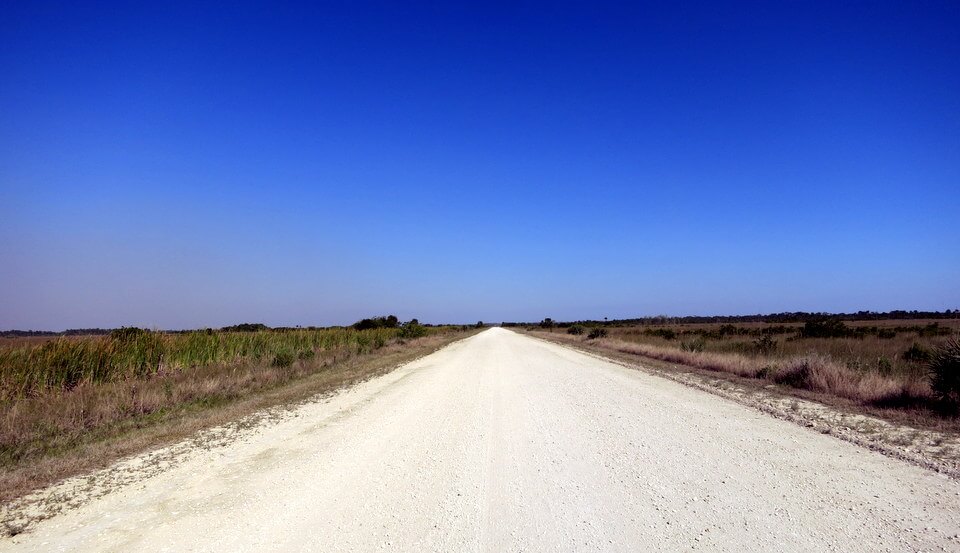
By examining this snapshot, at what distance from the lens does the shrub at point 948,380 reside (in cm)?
926

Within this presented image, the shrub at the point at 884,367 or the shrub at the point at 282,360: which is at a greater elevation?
the shrub at the point at 282,360

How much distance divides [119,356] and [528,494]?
14.2 metres

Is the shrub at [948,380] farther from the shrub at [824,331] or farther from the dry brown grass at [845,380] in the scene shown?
the shrub at [824,331]

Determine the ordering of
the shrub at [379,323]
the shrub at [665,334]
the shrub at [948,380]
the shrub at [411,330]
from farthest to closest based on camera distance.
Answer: the shrub at [379,323], the shrub at [411,330], the shrub at [665,334], the shrub at [948,380]

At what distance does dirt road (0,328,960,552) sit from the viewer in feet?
13.9

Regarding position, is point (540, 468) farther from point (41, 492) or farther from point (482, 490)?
point (41, 492)

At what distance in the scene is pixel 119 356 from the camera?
14281 millimetres

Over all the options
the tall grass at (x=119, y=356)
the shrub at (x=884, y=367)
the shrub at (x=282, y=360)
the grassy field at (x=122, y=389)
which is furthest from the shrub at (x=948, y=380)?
the shrub at (x=282, y=360)

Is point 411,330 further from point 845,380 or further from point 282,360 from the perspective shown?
point 845,380

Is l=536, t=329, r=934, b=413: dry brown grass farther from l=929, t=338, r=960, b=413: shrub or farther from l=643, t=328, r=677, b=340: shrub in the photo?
l=643, t=328, r=677, b=340: shrub

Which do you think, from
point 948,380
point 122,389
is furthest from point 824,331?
point 122,389

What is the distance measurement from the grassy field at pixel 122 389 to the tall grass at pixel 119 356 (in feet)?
0.09

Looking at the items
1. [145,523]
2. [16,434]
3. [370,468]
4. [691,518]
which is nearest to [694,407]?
[691,518]

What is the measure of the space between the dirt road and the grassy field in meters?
1.84
